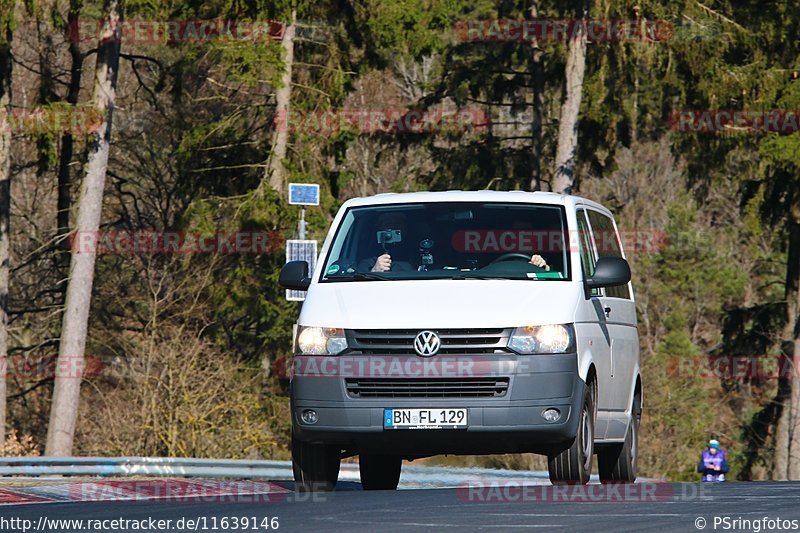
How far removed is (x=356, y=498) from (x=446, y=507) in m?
0.93

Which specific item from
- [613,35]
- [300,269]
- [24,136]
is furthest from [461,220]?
[613,35]

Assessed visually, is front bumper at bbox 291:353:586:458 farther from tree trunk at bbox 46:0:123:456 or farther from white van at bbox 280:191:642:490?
tree trunk at bbox 46:0:123:456

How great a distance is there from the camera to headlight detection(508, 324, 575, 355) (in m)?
10.7

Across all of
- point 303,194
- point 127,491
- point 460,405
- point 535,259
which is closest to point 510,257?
point 535,259

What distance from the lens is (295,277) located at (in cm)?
1173

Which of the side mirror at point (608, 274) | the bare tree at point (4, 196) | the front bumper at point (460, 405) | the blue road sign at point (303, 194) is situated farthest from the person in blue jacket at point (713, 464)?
the bare tree at point (4, 196)

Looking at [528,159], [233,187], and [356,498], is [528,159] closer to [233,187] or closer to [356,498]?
[233,187]

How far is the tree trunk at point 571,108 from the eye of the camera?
1172 inches

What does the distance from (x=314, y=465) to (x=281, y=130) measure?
23.5m

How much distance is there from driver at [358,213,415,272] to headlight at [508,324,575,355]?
1214 mm

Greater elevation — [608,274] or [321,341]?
[608,274]

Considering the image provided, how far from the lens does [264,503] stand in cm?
982

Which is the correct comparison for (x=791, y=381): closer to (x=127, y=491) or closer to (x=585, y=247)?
(x=585, y=247)

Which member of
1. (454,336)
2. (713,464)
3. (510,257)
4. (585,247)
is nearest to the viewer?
(454,336)
